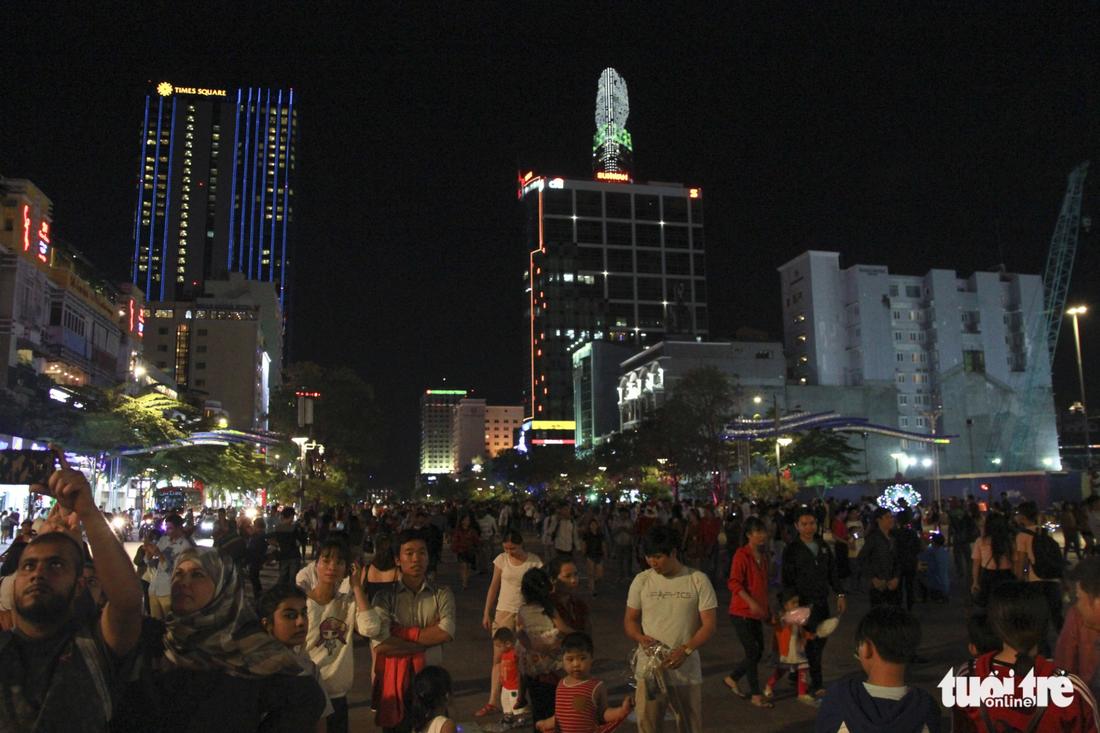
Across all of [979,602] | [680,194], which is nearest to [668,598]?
[979,602]

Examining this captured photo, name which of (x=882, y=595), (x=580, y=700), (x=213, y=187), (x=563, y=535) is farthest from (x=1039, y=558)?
(x=213, y=187)

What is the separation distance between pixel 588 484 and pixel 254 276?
4269 inches

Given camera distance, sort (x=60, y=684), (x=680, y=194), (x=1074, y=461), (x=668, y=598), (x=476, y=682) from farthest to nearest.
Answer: (x=680, y=194) → (x=1074, y=461) → (x=476, y=682) → (x=668, y=598) → (x=60, y=684)

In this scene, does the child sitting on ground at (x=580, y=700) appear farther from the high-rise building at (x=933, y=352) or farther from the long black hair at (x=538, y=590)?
the high-rise building at (x=933, y=352)

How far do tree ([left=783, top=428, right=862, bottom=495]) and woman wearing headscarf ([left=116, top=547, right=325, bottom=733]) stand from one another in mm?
58681

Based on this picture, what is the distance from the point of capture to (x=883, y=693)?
3191 mm

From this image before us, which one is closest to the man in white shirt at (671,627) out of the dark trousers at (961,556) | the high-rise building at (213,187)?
the dark trousers at (961,556)

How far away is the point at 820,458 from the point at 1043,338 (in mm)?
32148

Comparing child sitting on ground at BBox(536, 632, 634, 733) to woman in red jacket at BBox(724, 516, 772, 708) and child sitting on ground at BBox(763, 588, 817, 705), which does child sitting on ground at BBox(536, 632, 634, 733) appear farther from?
child sitting on ground at BBox(763, 588, 817, 705)

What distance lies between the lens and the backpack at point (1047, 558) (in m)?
8.18

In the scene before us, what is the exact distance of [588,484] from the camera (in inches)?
3418

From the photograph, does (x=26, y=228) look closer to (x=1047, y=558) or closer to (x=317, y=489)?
(x=317, y=489)

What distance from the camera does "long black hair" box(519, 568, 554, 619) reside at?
19.4 feet

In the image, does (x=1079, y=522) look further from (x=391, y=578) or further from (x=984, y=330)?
(x=984, y=330)
